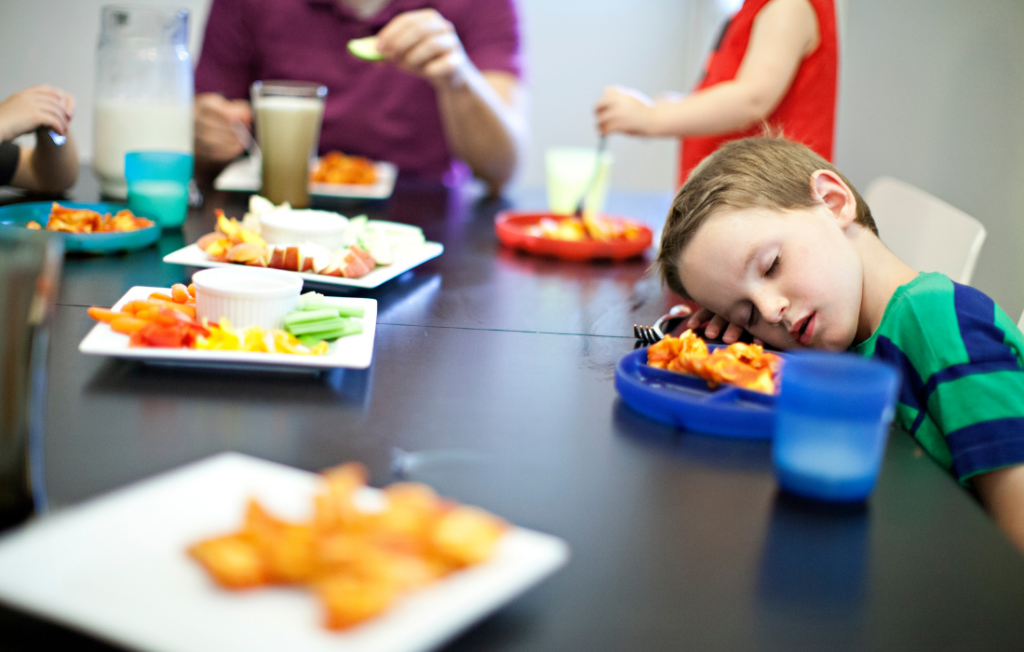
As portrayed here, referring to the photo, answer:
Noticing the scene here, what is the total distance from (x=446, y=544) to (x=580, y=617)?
95 millimetres

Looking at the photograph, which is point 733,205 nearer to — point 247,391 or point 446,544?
point 247,391

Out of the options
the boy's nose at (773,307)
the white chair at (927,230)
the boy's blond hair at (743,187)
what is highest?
the boy's blond hair at (743,187)

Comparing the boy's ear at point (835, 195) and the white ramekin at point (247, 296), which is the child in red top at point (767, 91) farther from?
the white ramekin at point (247, 296)

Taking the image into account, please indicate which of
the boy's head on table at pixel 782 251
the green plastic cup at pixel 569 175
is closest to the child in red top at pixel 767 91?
the green plastic cup at pixel 569 175

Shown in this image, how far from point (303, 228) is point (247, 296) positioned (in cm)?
41

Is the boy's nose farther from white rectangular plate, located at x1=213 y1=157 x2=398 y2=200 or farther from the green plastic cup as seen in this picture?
white rectangular plate, located at x1=213 y1=157 x2=398 y2=200

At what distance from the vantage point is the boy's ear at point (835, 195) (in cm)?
121

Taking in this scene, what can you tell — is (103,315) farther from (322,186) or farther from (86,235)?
(322,186)

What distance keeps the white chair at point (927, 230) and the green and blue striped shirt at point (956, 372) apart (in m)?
0.58

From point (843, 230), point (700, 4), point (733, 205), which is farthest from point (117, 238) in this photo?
point (700, 4)

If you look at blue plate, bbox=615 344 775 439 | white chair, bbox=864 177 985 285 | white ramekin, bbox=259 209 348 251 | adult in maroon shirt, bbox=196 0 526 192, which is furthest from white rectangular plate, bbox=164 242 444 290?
adult in maroon shirt, bbox=196 0 526 192

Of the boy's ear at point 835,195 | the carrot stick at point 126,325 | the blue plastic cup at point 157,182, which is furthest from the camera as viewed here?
the blue plastic cup at point 157,182

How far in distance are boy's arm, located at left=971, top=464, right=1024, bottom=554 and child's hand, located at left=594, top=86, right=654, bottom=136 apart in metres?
1.09

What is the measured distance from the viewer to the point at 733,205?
1.16 metres
